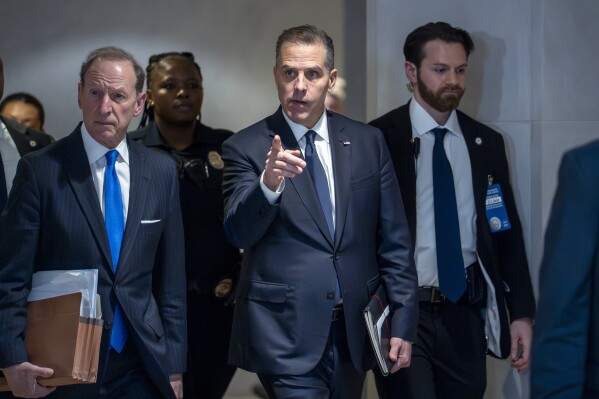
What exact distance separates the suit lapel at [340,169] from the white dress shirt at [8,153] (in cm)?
153

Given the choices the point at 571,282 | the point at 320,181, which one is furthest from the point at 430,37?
the point at 571,282

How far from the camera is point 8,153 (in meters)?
4.70

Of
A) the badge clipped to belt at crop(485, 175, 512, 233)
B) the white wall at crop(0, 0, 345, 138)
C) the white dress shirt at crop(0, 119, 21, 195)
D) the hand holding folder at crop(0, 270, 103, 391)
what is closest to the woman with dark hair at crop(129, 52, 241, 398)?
the white dress shirt at crop(0, 119, 21, 195)

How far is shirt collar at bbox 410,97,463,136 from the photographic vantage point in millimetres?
4480

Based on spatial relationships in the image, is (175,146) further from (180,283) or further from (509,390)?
(509,390)

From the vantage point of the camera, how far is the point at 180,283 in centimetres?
380

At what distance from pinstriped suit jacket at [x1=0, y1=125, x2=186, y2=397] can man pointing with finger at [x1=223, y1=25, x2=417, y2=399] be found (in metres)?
0.25

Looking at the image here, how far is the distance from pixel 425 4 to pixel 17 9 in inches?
132

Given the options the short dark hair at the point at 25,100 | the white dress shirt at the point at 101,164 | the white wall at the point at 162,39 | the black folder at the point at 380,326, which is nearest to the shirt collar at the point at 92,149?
the white dress shirt at the point at 101,164

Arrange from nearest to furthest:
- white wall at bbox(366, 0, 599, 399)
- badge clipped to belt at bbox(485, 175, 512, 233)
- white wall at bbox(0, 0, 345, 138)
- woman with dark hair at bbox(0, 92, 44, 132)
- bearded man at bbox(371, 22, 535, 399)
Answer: bearded man at bbox(371, 22, 535, 399)
badge clipped to belt at bbox(485, 175, 512, 233)
white wall at bbox(366, 0, 599, 399)
woman with dark hair at bbox(0, 92, 44, 132)
white wall at bbox(0, 0, 345, 138)

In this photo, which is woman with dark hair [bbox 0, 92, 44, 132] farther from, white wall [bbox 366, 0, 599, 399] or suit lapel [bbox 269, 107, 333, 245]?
suit lapel [bbox 269, 107, 333, 245]

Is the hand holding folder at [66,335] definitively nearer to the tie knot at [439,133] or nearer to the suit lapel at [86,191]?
the suit lapel at [86,191]

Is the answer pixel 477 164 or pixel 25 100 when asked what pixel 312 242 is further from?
pixel 25 100

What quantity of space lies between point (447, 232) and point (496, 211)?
0.26 meters
